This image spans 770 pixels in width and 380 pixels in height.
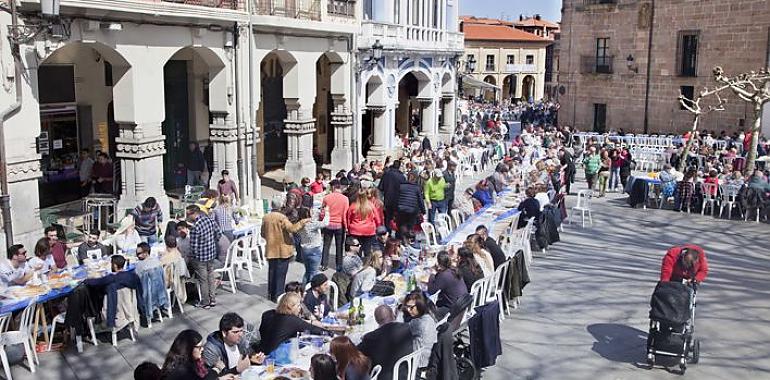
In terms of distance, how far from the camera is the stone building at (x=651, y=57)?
103 ft

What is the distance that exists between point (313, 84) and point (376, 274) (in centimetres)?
1194

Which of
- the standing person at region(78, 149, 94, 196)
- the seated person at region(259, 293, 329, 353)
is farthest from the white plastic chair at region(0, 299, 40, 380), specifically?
the standing person at region(78, 149, 94, 196)

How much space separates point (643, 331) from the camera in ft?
34.3

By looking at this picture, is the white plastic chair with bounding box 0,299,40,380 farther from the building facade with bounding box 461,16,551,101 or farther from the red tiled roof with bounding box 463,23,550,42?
the red tiled roof with bounding box 463,23,550,42

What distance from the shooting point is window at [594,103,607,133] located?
1415 inches

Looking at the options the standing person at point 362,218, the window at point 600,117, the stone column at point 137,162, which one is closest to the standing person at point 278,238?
the standing person at point 362,218

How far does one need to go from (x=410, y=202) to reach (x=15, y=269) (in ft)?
21.2

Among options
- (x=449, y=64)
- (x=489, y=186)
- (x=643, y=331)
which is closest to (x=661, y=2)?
(x=449, y=64)

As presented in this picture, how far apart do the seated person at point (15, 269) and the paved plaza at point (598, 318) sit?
102 centimetres

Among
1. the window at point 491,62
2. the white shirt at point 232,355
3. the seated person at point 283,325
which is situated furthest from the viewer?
the window at point 491,62

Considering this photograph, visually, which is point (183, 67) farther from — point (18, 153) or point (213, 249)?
point (213, 249)

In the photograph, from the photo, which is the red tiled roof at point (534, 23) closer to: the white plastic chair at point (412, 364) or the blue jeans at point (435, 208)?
the blue jeans at point (435, 208)

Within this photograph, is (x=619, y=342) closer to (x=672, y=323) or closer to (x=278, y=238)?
(x=672, y=323)

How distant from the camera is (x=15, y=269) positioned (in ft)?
32.0
